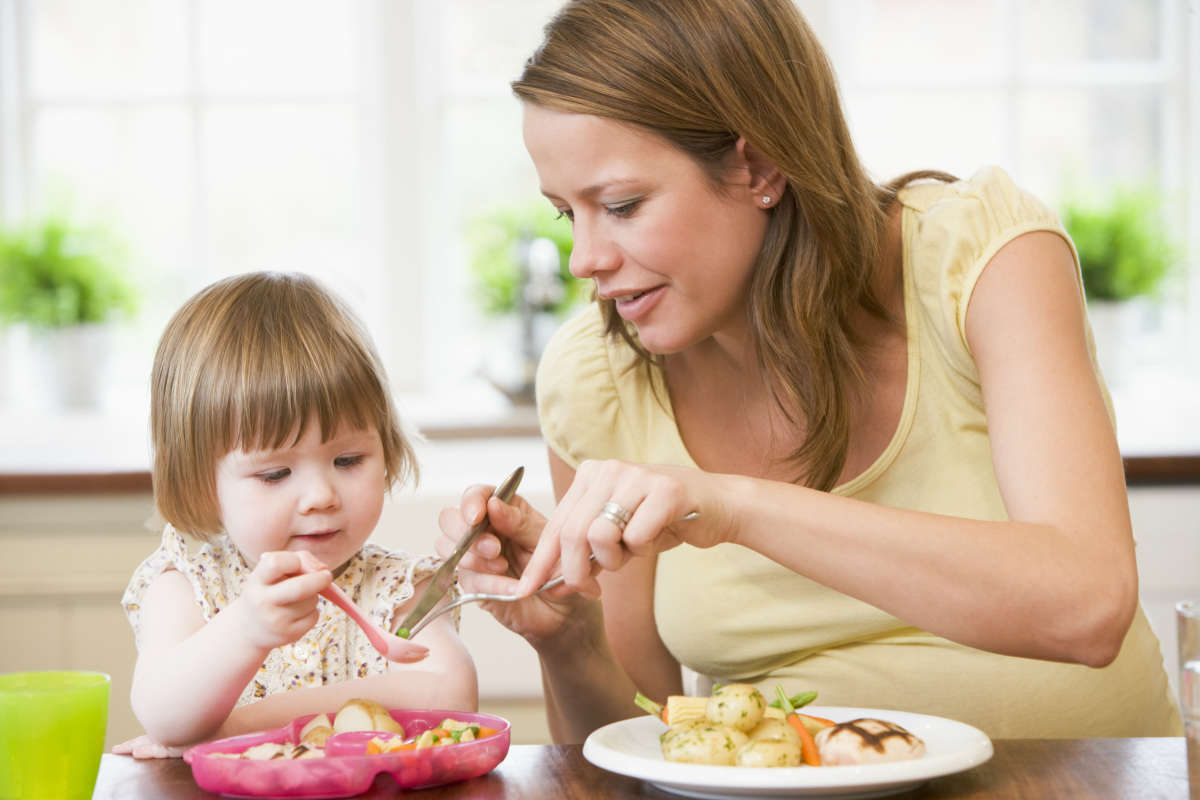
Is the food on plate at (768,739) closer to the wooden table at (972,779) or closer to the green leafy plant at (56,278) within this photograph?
the wooden table at (972,779)

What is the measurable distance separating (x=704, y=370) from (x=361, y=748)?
0.71 m

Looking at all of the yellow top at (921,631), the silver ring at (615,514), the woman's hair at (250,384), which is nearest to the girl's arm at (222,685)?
the woman's hair at (250,384)

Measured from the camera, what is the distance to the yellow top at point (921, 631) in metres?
1.35

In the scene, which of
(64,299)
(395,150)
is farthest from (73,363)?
(395,150)

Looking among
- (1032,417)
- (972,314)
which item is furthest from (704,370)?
(1032,417)

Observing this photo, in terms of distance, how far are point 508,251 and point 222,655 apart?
199cm

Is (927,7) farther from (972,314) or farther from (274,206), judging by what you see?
(972,314)

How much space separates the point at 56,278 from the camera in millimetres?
2967

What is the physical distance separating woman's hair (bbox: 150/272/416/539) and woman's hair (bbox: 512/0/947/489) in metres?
0.31

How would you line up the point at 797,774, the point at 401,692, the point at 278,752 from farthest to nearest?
the point at 401,692, the point at 278,752, the point at 797,774

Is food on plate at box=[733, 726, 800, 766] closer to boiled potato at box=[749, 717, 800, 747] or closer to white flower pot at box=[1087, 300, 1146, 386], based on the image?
boiled potato at box=[749, 717, 800, 747]

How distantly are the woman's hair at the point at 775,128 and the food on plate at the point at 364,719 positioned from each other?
544 millimetres

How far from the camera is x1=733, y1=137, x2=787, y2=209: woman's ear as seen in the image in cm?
132

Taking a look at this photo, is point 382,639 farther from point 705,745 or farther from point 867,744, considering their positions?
point 867,744
